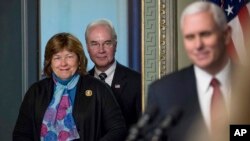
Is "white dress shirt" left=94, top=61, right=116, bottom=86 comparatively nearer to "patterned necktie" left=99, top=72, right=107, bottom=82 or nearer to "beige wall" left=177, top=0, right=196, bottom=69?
"patterned necktie" left=99, top=72, right=107, bottom=82

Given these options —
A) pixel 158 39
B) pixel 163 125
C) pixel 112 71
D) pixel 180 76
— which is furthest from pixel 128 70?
pixel 163 125

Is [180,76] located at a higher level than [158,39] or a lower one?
lower

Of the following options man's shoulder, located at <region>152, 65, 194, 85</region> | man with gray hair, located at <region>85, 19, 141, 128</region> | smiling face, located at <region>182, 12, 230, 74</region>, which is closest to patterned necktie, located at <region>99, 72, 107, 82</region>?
man with gray hair, located at <region>85, 19, 141, 128</region>

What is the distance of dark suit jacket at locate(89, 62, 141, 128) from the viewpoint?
2338 mm

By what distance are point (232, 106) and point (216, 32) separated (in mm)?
270

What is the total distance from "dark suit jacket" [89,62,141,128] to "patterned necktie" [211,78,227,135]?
58cm

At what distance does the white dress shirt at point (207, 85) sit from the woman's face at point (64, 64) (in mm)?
614

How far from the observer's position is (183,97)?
175 centimetres

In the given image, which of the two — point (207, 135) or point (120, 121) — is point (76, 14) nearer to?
point (120, 121)

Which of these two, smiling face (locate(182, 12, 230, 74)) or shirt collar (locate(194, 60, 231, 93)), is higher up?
smiling face (locate(182, 12, 230, 74))

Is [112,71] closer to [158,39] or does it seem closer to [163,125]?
[158,39]

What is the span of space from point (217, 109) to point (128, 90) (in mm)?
617

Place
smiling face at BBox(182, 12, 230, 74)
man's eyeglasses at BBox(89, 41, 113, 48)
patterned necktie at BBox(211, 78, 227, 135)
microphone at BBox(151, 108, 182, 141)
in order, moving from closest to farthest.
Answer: microphone at BBox(151, 108, 182, 141)
smiling face at BBox(182, 12, 230, 74)
patterned necktie at BBox(211, 78, 227, 135)
man's eyeglasses at BBox(89, 41, 113, 48)

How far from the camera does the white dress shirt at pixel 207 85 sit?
174 centimetres
